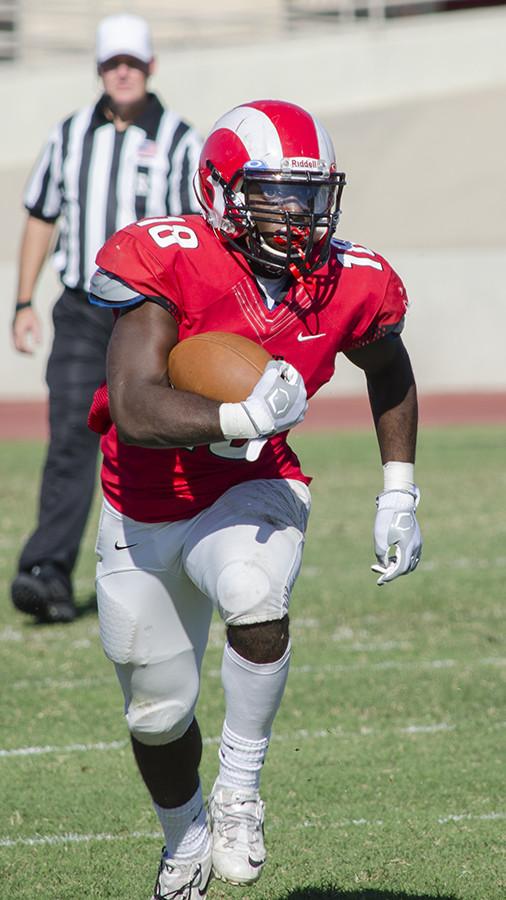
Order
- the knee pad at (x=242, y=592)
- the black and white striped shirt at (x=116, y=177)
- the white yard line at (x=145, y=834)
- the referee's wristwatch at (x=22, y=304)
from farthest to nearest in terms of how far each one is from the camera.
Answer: the referee's wristwatch at (x=22, y=304) → the black and white striped shirt at (x=116, y=177) → the white yard line at (x=145, y=834) → the knee pad at (x=242, y=592)

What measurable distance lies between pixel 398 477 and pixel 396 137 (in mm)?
14946

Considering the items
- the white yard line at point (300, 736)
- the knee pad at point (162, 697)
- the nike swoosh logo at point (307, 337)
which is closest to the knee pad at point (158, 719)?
the knee pad at point (162, 697)

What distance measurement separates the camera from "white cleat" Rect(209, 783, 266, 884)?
108 inches

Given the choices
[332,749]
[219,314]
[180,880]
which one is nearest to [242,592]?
[219,314]

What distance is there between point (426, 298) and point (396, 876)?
13653 mm

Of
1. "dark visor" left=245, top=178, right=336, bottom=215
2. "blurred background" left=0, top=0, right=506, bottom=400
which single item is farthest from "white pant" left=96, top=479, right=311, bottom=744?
"blurred background" left=0, top=0, right=506, bottom=400

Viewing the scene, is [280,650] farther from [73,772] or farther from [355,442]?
[355,442]

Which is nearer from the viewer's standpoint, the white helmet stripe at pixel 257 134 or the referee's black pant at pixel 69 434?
the white helmet stripe at pixel 257 134

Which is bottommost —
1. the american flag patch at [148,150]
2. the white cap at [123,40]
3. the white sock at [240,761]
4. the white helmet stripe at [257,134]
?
the white sock at [240,761]

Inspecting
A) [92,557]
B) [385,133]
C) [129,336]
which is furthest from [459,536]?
[385,133]

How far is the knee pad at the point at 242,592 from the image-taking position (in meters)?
2.77

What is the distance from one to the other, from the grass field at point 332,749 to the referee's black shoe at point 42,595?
0.24ft

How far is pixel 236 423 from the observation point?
2682mm

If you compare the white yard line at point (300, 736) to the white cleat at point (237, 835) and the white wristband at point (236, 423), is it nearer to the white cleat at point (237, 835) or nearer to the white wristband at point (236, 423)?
the white cleat at point (237, 835)
